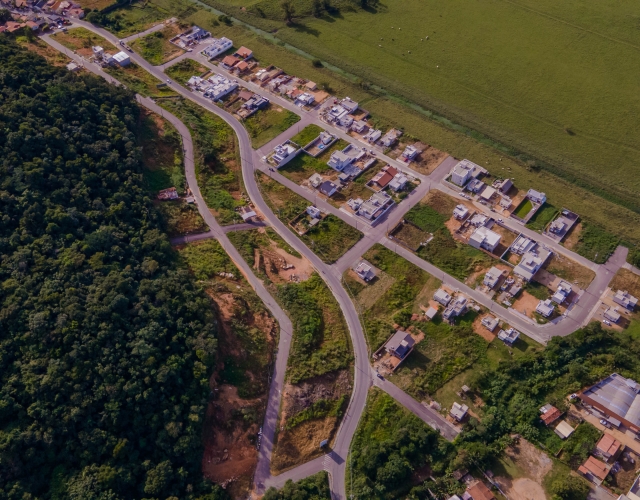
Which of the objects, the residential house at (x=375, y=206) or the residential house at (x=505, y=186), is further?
the residential house at (x=505, y=186)

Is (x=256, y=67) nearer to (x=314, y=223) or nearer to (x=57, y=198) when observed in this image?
(x=314, y=223)

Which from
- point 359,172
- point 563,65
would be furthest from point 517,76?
point 359,172

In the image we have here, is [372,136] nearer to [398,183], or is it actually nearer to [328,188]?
[398,183]

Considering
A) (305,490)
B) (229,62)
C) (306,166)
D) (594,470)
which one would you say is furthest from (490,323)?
(229,62)

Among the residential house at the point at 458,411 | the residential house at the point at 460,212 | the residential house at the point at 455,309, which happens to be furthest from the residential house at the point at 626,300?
the residential house at the point at 458,411

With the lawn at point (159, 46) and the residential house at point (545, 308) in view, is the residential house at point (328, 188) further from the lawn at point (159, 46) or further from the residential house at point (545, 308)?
Answer: the lawn at point (159, 46)
